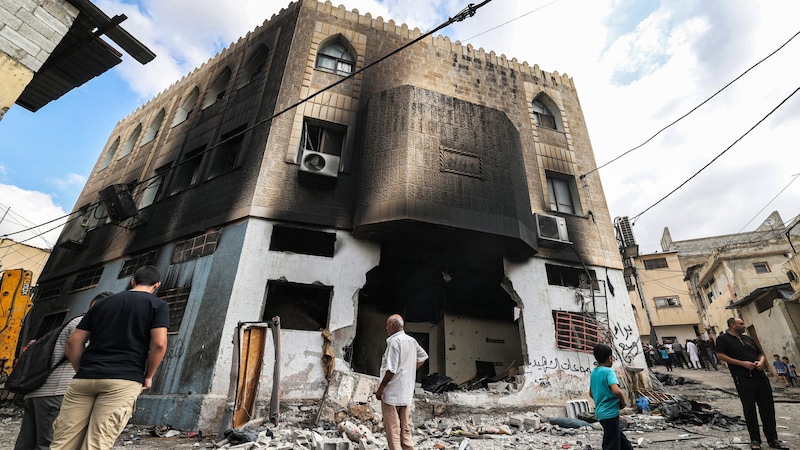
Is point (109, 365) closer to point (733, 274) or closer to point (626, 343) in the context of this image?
point (626, 343)

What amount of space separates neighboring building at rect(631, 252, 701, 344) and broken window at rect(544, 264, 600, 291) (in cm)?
2453

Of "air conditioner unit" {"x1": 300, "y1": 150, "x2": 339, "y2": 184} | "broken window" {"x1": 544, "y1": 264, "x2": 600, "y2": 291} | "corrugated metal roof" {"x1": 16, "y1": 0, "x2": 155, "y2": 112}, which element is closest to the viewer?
"corrugated metal roof" {"x1": 16, "y1": 0, "x2": 155, "y2": 112}

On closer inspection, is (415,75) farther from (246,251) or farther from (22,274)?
(22,274)

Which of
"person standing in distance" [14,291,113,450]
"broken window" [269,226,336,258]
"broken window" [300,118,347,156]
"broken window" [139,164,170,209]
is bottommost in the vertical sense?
"person standing in distance" [14,291,113,450]

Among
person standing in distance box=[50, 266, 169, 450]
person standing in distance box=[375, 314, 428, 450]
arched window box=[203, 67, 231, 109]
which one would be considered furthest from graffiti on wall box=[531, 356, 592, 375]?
arched window box=[203, 67, 231, 109]

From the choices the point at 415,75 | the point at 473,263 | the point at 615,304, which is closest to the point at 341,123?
the point at 415,75

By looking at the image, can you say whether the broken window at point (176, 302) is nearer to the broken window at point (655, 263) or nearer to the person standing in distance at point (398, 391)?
the person standing in distance at point (398, 391)

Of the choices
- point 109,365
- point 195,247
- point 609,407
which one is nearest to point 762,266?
point 609,407

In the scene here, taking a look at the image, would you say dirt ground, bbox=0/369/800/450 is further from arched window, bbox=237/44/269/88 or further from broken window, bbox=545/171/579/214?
arched window, bbox=237/44/269/88

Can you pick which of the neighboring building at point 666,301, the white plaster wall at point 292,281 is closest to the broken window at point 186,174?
the white plaster wall at point 292,281

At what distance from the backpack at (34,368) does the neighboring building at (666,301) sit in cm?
3541

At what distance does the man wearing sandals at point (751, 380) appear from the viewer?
4.39 meters

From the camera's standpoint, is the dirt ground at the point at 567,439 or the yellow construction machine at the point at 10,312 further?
the yellow construction machine at the point at 10,312

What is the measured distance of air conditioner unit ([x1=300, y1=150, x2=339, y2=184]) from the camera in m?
8.88
